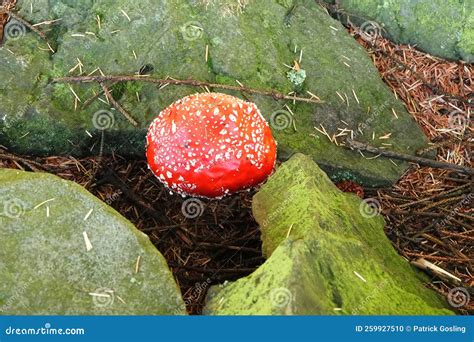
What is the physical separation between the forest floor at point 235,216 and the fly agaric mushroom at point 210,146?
32 cm

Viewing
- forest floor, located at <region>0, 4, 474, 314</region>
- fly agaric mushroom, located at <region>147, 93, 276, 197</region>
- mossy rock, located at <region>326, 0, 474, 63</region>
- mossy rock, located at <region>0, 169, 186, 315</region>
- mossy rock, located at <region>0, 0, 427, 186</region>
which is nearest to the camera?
mossy rock, located at <region>0, 169, 186, 315</region>

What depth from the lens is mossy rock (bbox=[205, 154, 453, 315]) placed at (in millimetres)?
2078

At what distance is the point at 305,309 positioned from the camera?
2.00 meters

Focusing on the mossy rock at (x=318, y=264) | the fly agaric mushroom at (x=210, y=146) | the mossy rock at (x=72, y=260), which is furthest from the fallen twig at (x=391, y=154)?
the mossy rock at (x=72, y=260)

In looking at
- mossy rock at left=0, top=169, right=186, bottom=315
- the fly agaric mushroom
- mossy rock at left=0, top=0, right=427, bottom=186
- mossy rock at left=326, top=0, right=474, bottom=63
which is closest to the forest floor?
mossy rock at left=0, top=0, right=427, bottom=186

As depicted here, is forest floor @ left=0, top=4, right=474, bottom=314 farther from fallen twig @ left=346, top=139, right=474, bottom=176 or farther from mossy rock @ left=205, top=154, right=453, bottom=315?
mossy rock @ left=205, top=154, right=453, bottom=315

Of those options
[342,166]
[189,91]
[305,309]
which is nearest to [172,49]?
[189,91]

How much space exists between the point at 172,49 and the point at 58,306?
2034 mm

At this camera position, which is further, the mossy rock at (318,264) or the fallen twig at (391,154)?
the fallen twig at (391,154)

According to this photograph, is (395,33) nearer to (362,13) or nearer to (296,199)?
(362,13)

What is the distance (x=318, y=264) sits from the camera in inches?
87.5

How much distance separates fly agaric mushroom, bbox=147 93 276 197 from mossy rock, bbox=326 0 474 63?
6.31 ft

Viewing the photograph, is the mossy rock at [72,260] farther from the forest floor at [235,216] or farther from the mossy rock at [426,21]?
the mossy rock at [426,21]

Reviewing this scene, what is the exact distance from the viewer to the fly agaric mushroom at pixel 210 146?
299 cm
